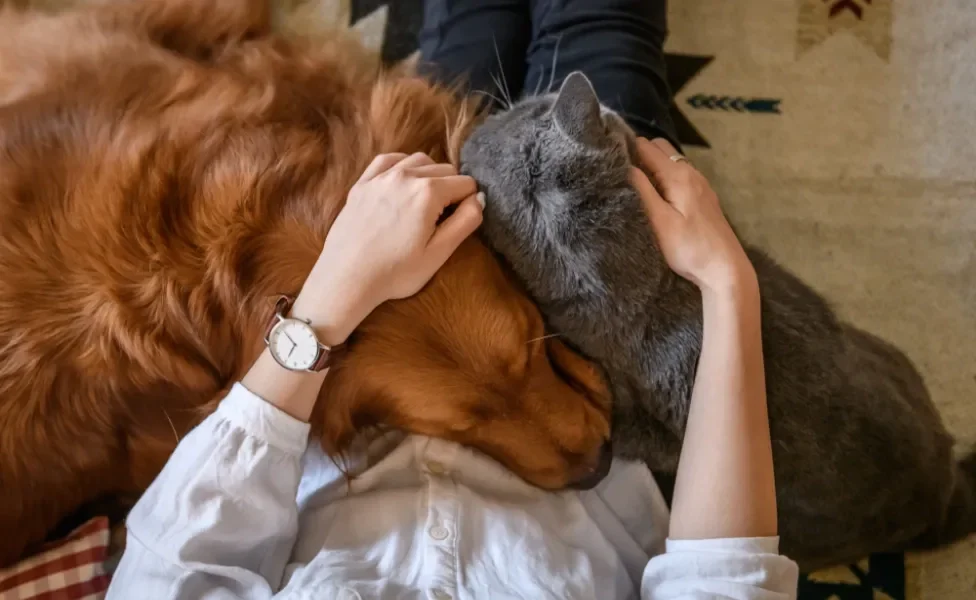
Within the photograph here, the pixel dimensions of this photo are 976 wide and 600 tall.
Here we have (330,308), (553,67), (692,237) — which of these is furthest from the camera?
(553,67)

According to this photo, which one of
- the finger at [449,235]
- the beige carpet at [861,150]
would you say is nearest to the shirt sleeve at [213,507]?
the finger at [449,235]

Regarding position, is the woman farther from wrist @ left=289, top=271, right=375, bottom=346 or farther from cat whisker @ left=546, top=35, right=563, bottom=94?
cat whisker @ left=546, top=35, right=563, bottom=94

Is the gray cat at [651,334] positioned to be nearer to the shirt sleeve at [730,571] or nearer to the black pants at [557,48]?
the shirt sleeve at [730,571]

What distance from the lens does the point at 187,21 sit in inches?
45.1

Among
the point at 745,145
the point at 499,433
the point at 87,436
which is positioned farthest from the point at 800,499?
the point at 87,436

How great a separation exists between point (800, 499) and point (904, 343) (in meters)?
0.61

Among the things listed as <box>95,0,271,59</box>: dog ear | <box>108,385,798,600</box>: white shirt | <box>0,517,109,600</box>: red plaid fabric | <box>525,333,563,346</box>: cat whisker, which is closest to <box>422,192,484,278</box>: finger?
<box>525,333,563,346</box>: cat whisker

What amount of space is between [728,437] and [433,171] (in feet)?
1.57

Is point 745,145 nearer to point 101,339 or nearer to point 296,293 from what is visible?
point 296,293

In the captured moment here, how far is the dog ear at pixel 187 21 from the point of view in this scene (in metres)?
1.13

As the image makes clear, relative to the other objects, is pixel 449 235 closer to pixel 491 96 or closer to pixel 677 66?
pixel 491 96

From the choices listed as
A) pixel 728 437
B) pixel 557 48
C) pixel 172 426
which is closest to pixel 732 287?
pixel 728 437

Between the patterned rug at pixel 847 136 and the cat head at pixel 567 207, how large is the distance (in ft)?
2.21

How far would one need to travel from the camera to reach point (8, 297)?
2.94 ft
